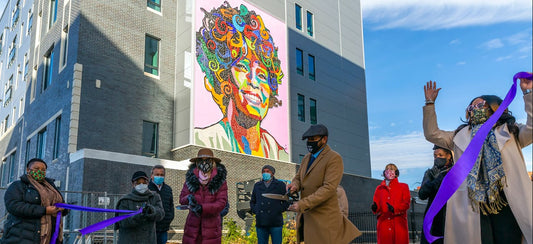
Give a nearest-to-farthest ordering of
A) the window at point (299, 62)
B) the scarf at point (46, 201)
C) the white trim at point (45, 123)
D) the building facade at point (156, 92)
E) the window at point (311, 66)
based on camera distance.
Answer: the scarf at point (46, 201)
the building facade at point (156, 92)
the white trim at point (45, 123)
the window at point (299, 62)
the window at point (311, 66)

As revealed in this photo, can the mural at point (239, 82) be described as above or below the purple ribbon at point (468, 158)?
above

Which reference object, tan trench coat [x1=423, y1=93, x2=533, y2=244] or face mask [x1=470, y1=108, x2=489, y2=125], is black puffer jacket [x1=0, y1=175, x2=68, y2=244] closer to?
tan trench coat [x1=423, y1=93, x2=533, y2=244]

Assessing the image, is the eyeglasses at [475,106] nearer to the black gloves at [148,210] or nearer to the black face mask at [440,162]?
the black face mask at [440,162]

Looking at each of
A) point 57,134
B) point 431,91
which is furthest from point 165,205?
point 57,134

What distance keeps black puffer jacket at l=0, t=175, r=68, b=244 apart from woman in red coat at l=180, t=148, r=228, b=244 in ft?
6.82

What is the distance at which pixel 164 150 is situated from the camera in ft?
63.0

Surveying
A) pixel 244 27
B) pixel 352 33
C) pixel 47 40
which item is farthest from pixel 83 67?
pixel 352 33

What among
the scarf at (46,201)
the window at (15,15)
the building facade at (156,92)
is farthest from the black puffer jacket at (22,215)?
the window at (15,15)

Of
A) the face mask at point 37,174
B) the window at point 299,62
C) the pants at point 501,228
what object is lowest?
the pants at point 501,228

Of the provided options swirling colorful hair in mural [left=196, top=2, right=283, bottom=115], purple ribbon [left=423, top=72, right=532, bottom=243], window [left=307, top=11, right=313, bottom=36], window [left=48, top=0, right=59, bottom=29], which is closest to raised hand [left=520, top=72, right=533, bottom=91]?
purple ribbon [left=423, top=72, right=532, bottom=243]

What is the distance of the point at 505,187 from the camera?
3.84 m

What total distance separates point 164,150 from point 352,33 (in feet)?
60.8

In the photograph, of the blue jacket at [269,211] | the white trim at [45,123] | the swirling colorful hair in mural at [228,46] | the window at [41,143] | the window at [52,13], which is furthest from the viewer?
the window at [52,13]

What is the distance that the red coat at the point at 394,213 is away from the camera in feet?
25.2
